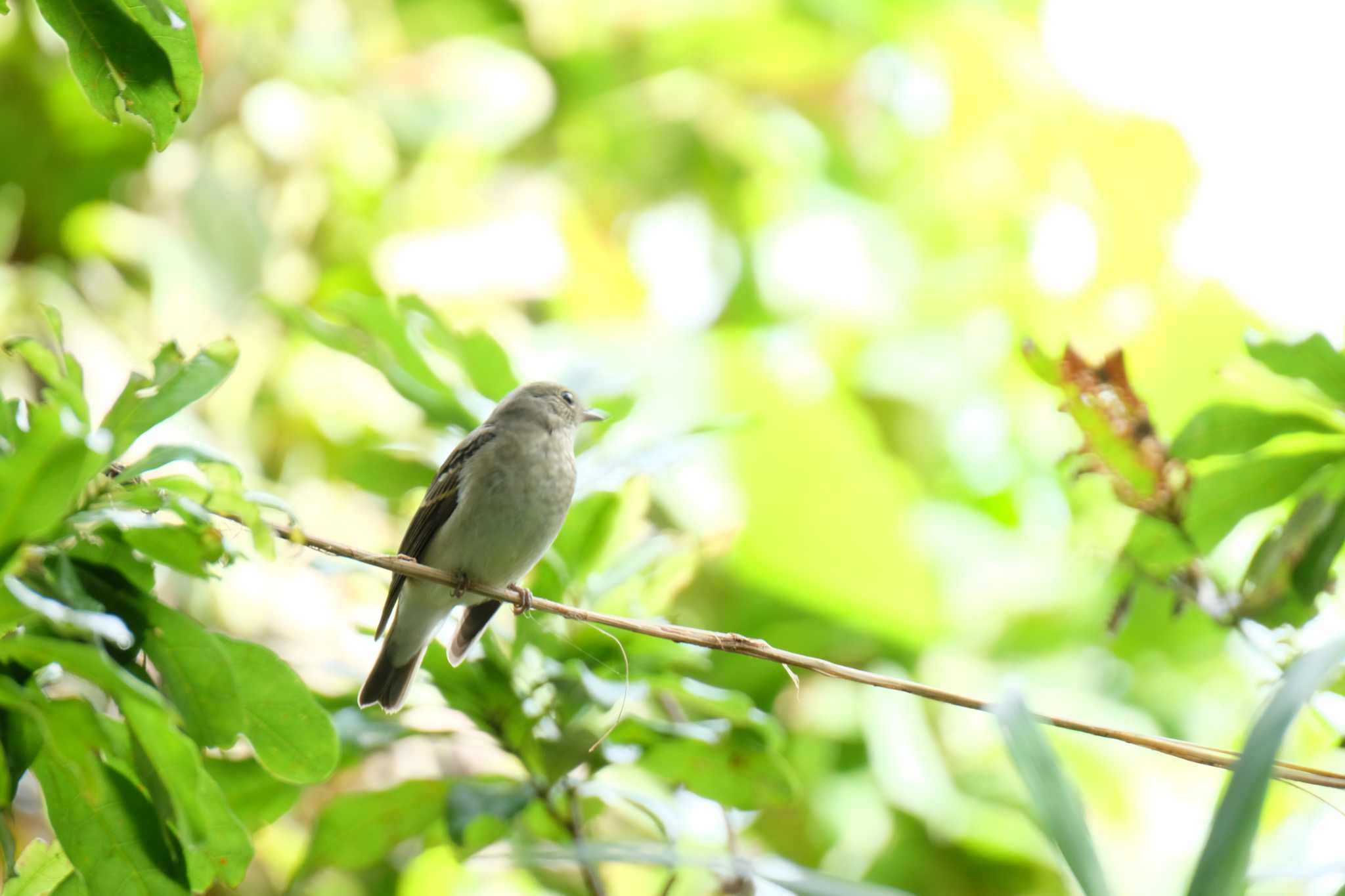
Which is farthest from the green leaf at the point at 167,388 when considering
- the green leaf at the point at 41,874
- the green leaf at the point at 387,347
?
the green leaf at the point at 387,347

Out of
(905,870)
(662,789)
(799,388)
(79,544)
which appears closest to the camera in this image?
(79,544)

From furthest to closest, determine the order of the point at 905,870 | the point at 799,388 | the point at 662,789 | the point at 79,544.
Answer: the point at 799,388
the point at 905,870
the point at 662,789
the point at 79,544

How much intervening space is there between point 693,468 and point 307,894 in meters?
2.68

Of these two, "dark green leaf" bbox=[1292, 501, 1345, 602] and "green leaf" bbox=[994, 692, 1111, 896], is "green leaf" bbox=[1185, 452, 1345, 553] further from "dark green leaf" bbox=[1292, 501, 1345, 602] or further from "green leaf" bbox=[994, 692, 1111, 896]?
"green leaf" bbox=[994, 692, 1111, 896]

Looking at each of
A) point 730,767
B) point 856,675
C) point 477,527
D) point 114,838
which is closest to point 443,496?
point 477,527

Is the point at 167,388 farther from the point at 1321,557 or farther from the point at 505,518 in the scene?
the point at 1321,557

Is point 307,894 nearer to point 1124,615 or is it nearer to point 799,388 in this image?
point 1124,615

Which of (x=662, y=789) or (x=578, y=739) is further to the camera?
(x=662, y=789)

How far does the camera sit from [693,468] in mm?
5488

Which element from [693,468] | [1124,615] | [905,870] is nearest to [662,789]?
[905,870]

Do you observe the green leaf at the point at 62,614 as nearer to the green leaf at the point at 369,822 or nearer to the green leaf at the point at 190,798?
the green leaf at the point at 190,798

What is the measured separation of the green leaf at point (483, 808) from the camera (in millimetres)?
2520

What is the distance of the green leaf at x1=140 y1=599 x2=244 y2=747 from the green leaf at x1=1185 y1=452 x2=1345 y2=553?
1937mm

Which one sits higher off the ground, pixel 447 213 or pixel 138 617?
pixel 138 617
